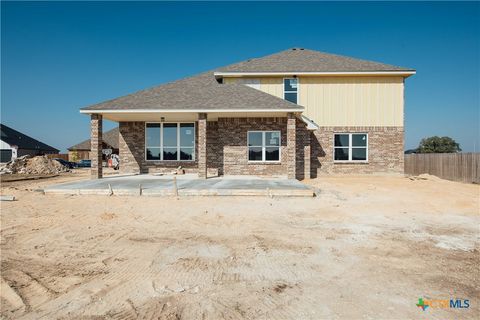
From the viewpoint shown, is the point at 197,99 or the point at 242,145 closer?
the point at 197,99

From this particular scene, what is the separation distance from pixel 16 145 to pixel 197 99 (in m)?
40.8

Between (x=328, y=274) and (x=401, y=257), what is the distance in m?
1.66

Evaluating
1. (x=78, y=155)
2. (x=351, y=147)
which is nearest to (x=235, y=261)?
(x=351, y=147)

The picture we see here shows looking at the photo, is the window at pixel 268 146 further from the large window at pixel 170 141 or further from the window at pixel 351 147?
the window at pixel 351 147

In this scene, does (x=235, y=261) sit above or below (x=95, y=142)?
below

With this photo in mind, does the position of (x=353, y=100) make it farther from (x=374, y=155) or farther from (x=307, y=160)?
(x=307, y=160)

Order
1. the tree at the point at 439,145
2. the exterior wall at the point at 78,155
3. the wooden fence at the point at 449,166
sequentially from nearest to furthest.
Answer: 1. the wooden fence at the point at 449,166
2. the exterior wall at the point at 78,155
3. the tree at the point at 439,145

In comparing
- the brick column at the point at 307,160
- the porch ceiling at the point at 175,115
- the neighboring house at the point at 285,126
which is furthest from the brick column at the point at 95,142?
the brick column at the point at 307,160

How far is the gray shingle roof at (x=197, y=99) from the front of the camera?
14617 mm

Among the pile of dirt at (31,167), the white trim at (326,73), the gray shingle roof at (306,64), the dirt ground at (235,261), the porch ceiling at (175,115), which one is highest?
the gray shingle roof at (306,64)

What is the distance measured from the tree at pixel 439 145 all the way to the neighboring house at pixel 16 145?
226 ft

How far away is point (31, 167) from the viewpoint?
28.1m

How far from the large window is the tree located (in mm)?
52817

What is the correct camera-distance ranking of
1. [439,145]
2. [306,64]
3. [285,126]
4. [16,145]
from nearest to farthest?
[285,126]
[306,64]
[16,145]
[439,145]
